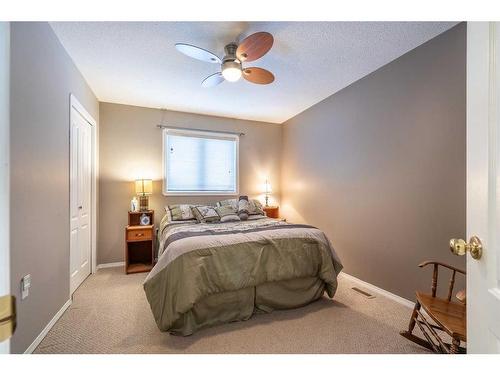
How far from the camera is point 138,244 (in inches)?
138

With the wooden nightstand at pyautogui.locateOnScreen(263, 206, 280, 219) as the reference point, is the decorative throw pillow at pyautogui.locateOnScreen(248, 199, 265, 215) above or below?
above

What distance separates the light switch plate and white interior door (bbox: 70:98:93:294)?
97cm

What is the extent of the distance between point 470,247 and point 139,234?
3.44m

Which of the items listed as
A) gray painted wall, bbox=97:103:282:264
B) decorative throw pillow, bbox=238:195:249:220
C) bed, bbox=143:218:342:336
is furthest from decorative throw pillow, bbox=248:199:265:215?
bed, bbox=143:218:342:336

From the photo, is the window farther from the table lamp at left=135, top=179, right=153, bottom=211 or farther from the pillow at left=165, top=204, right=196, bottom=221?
the pillow at left=165, top=204, right=196, bottom=221

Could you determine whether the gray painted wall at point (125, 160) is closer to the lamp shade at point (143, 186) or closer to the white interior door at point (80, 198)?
the lamp shade at point (143, 186)

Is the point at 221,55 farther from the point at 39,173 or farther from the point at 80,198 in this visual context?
the point at 80,198

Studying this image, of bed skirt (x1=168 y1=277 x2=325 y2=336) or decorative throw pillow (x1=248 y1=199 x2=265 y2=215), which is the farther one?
decorative throw pillow (x1=248 y1=199 x2=265 y2=215)

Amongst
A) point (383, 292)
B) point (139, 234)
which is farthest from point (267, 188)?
point (383, 292)

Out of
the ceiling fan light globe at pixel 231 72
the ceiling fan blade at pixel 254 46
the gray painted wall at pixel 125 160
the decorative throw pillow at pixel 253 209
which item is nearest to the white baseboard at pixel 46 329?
the gray painted wall at pixel 125 160

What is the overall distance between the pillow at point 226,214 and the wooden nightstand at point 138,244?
3.34ft

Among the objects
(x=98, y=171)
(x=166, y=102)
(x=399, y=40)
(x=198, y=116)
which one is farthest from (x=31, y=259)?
(x=399, y=40)

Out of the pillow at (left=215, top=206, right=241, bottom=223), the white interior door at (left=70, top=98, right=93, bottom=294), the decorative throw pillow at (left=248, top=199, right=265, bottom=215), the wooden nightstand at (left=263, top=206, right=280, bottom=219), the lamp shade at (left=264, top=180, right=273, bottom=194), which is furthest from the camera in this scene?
the lamp shade at (left=264, top=180, right=273, bottom=194)

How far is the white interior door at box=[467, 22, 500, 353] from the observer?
0.64 meters
